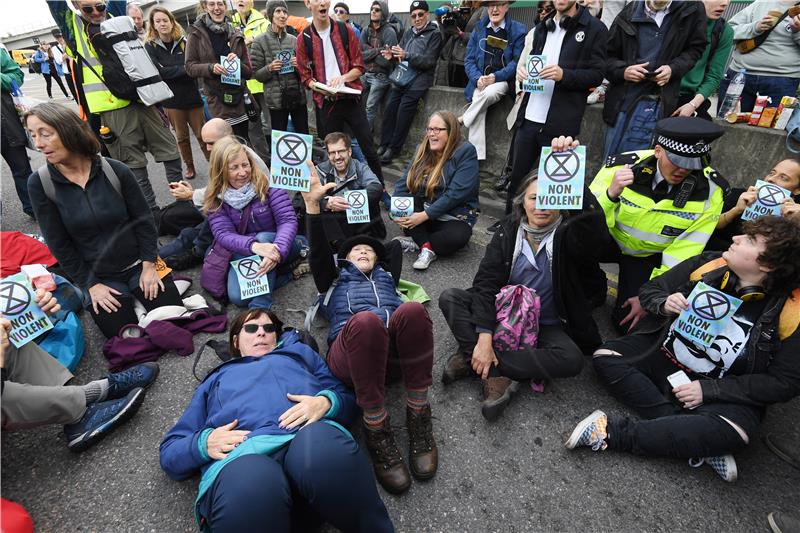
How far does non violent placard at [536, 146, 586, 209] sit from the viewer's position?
2.47 meters

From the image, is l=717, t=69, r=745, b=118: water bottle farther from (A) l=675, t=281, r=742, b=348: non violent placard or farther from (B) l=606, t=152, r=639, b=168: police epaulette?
(A) l=675, t=281, r=742, b=348: non violent placard

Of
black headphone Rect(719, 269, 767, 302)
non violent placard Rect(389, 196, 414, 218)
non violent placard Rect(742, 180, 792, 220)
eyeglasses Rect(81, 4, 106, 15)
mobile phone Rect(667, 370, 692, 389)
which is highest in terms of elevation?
eyeglasses Rect(81, 4, 106, 15)

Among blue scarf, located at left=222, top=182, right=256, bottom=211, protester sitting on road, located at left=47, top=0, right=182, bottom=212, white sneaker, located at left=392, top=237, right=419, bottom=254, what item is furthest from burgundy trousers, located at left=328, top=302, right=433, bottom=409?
protester sitting on road, located at left=47, top=0, right=182, bottom=212

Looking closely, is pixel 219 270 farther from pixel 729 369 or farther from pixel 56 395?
pixel 729 369

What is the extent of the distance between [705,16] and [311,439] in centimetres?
452

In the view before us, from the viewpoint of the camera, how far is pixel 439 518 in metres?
2.08

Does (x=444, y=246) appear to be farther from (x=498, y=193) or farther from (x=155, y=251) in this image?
(x=155, y=251)

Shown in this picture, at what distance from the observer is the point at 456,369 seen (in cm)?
284

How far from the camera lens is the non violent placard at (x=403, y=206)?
4352 mm

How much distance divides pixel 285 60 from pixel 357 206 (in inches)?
114

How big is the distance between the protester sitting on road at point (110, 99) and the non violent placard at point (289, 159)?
5.34 feet

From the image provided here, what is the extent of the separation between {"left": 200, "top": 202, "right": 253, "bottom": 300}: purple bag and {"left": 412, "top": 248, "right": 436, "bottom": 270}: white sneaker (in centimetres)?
163

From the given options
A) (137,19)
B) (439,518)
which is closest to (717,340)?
(439,518)

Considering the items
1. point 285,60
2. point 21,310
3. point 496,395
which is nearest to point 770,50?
point 496,395
